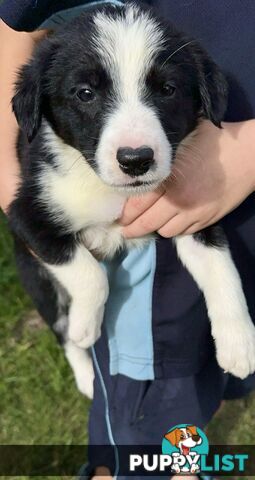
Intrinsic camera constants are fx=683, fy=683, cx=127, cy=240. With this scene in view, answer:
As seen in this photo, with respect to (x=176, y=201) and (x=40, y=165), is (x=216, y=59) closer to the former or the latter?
(x=176, y=201)

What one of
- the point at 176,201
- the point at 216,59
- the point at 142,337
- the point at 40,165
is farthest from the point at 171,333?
the point at 216,59

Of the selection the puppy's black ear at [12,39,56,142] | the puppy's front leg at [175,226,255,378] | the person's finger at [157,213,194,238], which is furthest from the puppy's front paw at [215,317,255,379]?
the puppy's black ear at [12,39,56,142]

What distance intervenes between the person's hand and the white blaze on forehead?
0.38m

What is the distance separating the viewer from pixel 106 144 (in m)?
1.88

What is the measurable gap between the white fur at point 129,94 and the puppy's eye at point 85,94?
97mm

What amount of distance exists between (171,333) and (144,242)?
35 cm

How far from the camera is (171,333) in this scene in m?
2.48

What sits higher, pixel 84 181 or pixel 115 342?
pixel 84 181

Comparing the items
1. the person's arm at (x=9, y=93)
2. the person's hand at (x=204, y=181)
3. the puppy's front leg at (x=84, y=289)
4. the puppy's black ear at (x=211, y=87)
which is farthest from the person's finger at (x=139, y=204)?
the person's arm at (x=9, y=93)

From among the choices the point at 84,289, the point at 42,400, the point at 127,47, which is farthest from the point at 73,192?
the point at 42,400

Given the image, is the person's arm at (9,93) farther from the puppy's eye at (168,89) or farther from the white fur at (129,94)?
the puppy's eye at (168,89)

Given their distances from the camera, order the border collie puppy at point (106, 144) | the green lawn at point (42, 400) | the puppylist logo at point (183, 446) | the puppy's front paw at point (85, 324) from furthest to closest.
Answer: the green lawn at point (42, 400) → the puppylist logo at point (183, 446) → the puppy's front paw at point (85, 324) → the border collie puppy at point (106, 144)

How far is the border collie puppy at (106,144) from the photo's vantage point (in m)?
1.92

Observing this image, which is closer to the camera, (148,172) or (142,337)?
(148,172)
